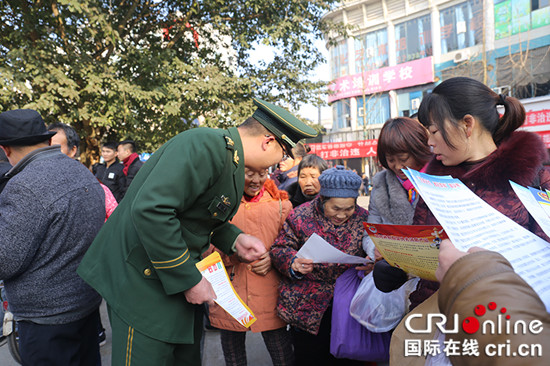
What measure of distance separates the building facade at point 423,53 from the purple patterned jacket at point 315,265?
49.8ft

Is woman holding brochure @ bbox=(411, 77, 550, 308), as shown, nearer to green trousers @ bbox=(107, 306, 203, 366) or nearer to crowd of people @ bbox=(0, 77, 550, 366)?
crowd of people @ bbox=(0, 77, 550, 366)

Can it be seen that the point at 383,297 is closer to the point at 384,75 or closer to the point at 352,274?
the point at 352,274

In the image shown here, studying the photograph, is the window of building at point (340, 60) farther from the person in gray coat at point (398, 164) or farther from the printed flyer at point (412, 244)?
the printed flyer at point (412, 244)

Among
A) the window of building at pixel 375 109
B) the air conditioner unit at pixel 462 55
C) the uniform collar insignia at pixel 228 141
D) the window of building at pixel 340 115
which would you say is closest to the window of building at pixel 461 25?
the air conditioner unit at pixel 462 55

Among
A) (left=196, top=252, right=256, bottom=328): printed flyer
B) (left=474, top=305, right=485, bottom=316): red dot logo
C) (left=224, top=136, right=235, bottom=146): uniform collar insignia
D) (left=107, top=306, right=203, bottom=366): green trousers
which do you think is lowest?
(left=107, top=306, right=203, bottom=366): green trousers

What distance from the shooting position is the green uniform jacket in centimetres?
133

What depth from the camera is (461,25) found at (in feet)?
67.8

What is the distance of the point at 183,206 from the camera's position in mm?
1391

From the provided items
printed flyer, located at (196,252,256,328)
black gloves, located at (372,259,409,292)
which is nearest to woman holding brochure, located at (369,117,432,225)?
black gloves, located at (372,259,409,292)

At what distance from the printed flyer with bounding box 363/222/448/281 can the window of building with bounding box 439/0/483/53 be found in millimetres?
22368

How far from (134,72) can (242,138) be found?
6.21m

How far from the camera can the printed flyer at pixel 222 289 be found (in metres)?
1.59

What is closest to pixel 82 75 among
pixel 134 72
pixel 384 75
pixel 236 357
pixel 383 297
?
pixel 134 72

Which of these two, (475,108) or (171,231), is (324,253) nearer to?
(171,231)
